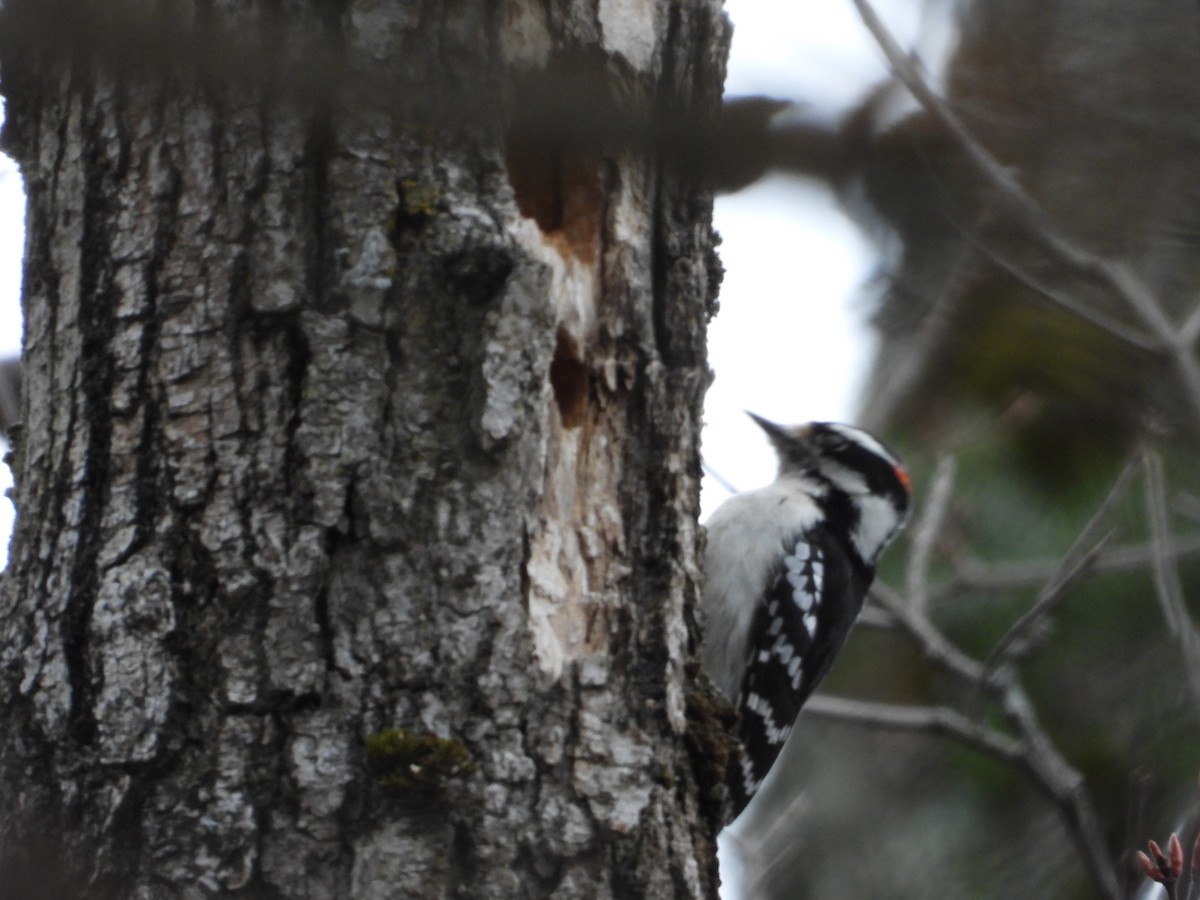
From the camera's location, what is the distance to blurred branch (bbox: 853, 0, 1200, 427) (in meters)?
2.19

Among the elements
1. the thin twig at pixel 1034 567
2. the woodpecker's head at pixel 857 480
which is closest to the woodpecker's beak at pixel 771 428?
the woodpecker's head at pixel 857 480

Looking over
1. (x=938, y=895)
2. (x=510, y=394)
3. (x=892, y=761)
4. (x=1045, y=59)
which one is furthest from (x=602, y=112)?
(x=892, y=761)

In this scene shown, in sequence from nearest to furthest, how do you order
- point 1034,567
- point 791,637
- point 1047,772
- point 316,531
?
point 316,531, point 1047,772, point 791,637, point 1034,567

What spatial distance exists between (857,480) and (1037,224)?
5.18 ft

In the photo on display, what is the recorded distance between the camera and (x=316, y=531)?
193 cm

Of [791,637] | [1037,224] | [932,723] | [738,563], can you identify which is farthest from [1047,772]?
[1037,224]

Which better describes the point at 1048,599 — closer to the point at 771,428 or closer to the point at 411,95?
the point at 771,428

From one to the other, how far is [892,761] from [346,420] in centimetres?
494

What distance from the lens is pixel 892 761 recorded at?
20.8 ft

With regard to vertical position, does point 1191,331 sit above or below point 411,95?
above

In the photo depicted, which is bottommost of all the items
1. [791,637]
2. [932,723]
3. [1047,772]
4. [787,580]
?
[1047,772]

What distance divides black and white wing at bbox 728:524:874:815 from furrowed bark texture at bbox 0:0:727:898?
197 centimetres

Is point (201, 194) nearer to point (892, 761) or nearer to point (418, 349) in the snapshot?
point (418, 349)

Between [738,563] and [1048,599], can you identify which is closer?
[1048,599]
